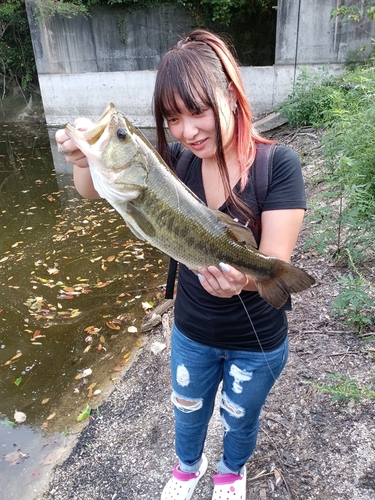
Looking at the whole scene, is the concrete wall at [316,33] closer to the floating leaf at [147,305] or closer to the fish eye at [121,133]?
the floating leaf at [147,305]

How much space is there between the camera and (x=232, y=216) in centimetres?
171

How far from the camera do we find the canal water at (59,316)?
3.21 metres

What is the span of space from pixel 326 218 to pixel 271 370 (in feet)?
8.27

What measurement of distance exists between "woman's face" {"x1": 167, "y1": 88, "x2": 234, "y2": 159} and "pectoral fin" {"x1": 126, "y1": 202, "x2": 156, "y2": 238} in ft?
1.18

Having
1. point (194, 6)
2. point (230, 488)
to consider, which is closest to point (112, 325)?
point (230, 488)

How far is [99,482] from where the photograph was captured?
2619mm

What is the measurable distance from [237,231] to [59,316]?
352cm

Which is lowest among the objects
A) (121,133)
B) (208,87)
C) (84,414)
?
(84,414)

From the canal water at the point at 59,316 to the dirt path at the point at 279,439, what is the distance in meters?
0.31

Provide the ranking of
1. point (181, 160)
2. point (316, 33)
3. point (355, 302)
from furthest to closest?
point (316, 33) → point (355, 302) → point (181, 160)

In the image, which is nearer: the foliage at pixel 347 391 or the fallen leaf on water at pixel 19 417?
the foliage at pixel 347 391

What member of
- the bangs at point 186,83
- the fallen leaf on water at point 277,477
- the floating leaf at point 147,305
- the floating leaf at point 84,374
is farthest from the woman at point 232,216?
the floating leaf at point 147,305

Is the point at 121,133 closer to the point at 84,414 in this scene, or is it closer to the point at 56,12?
the point at 84,414

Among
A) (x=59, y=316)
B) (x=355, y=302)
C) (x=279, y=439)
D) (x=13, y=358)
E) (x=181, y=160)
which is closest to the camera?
(x=181, y=160)
